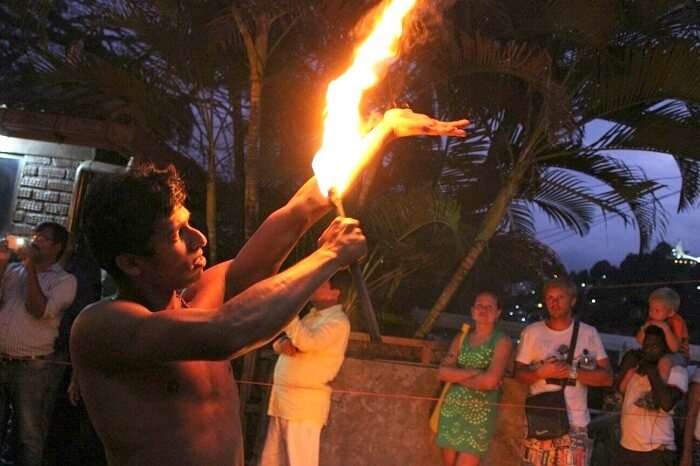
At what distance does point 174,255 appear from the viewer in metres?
2.40

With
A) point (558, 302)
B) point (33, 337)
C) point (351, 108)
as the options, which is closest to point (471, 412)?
point (558, 302)

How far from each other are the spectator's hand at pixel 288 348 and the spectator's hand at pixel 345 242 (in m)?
3.08

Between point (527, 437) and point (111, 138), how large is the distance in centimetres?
442

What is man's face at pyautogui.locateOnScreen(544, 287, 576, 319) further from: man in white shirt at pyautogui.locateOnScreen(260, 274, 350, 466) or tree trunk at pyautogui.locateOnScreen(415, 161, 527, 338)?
tree trunk at pyautogui.locateOnScreen(415, 161, 527, 338)

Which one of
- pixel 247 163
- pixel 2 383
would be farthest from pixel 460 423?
pixel 2 383

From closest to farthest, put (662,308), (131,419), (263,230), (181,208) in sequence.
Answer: (131,419)
(181,208)
(263,230)
(662,308)

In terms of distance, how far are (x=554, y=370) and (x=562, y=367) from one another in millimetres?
50

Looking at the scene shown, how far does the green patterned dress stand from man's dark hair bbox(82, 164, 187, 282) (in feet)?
10.8

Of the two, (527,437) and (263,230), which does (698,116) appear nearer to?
(527,437)

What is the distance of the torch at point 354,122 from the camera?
2664mm

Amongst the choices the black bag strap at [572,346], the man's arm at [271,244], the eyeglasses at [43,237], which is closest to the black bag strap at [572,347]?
the black bag strap at [572,346]

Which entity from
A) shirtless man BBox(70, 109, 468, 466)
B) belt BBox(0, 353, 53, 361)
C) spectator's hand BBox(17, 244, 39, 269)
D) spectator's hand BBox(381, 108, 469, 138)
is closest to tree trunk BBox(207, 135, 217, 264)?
spectator's hand BBox(17, 244, 39, 269)

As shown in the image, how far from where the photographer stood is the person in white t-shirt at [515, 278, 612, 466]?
199 inches

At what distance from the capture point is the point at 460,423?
211 inches
